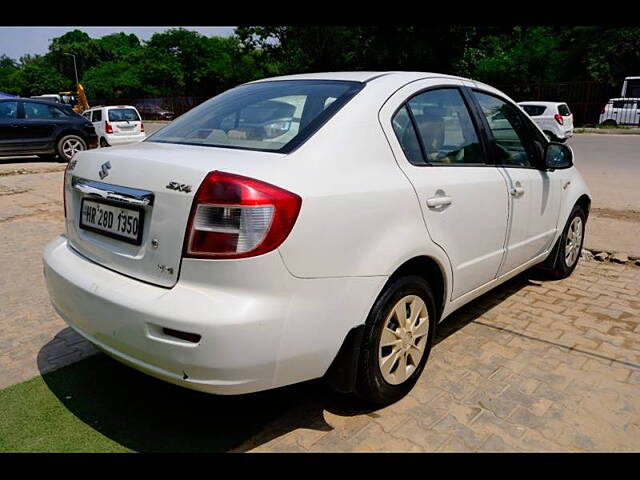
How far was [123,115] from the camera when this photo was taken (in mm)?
16812

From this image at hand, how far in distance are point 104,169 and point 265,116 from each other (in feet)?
2.77

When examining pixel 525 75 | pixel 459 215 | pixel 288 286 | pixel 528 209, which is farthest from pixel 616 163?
pixel 525 75

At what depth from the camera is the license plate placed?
86.7 inches

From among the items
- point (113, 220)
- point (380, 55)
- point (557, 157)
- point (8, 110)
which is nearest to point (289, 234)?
point (113, 220)

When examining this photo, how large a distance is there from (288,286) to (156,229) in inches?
23.7

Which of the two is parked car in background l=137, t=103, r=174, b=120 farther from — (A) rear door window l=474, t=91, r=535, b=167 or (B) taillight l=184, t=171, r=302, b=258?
(B) taillight l=184, t=171, r=302, b=258

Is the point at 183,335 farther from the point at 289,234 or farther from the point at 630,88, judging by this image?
the point at 630,88

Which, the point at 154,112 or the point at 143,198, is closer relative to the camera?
the point at 143,198

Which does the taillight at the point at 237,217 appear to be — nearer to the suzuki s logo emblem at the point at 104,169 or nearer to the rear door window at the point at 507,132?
the suzuki s logo emblem at the point at 104,169

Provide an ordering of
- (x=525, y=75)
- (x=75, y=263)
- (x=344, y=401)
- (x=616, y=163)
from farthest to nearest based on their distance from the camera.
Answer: (x=525, y=75), (x=616, y=163), (x=344, y=401), (x=75, y=263)

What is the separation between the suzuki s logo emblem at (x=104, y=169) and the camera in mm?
2367

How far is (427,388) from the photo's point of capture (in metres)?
2.83

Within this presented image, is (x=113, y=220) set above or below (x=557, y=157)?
below
